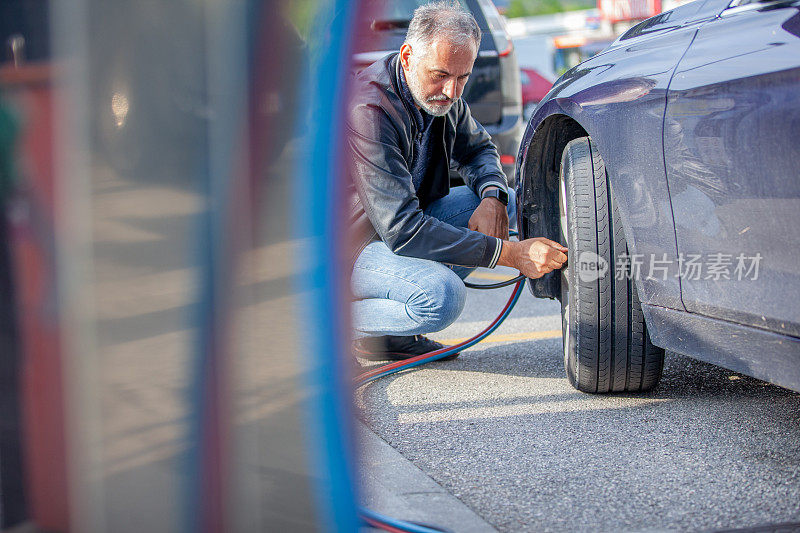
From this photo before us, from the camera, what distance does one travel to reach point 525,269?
104 inches

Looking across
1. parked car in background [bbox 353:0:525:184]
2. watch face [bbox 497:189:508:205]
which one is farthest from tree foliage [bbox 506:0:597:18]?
watch face [bbox 497:189:508:205]

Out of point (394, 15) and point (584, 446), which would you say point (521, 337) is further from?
point (394, 15)

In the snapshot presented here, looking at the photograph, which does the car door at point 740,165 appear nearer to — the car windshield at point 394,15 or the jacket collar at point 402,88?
the jacket collar at point 402,88

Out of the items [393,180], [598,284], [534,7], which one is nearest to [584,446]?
[598,284]

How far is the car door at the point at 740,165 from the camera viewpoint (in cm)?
165

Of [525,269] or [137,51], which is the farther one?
[525,269]

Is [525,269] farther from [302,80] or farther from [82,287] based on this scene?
[82,287]

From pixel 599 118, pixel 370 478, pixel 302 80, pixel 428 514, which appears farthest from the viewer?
pixel 599 118

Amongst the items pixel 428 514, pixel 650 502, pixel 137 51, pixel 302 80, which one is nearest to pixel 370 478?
pixel 428 514

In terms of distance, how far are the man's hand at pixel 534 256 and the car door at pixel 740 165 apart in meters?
0.56

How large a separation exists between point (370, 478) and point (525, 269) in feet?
3.03

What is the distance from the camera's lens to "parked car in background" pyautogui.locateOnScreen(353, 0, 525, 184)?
4551 mm

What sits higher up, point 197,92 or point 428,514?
point 197,92

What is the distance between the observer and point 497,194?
3049 mm
